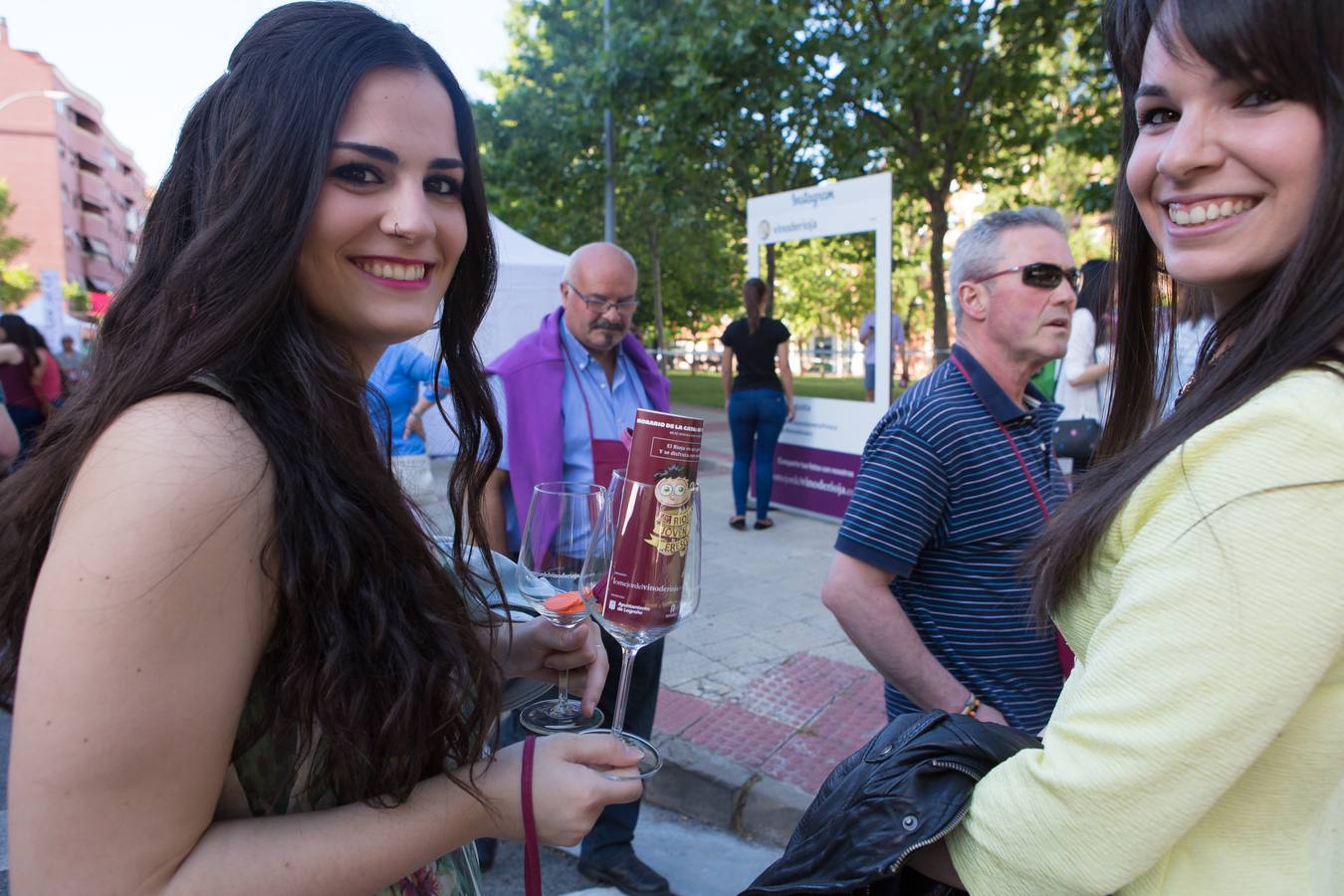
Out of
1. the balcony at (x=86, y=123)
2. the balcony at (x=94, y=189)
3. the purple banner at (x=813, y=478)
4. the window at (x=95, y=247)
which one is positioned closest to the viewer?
the purple banner at (x=813, y=478)

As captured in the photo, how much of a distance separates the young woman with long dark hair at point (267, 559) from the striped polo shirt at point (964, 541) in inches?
45.3

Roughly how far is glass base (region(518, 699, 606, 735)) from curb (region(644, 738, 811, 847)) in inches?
81.7

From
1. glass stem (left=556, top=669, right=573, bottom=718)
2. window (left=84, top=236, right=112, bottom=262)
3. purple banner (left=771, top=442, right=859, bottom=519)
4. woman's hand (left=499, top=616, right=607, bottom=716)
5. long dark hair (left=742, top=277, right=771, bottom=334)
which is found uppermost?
window (left=84, top=236, right=112, bottom=262)

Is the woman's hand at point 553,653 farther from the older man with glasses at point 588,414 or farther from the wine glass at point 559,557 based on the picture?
the older man with glasses at point 588,414

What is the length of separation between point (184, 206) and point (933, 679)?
5.79 ft

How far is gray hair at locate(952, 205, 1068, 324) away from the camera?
2605 millimetres

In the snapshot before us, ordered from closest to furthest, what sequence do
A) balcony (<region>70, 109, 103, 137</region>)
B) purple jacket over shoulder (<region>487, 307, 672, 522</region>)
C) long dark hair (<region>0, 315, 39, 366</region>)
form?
1. purple jacket over shoulder (<region>487, 307, 672, 522</region>)
2. long dark hair (<region>0, 315, 39, 366</region>)
3. balcony (<region>70, 109, 103, 137</region>)

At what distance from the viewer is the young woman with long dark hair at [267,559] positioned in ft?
2.77

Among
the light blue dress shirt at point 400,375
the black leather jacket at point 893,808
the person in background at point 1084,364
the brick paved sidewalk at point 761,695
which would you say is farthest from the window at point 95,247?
the black leather jacket at point 893,808

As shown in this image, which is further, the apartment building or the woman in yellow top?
the apartment building

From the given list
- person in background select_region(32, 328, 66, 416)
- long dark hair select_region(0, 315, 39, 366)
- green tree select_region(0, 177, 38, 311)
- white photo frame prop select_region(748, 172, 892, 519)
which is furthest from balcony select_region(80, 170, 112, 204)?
white photo frame prop select_region(748, 172, 892, 519)

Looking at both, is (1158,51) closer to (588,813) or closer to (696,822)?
(588,813)

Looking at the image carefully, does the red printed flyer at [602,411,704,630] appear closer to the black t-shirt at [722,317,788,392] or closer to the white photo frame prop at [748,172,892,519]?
the white photo frame prop at [748,172,892,519]

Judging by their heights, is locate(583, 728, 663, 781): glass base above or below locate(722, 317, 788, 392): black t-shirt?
below
